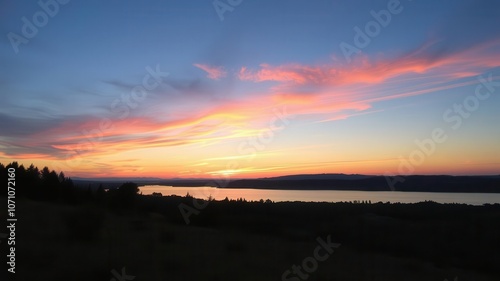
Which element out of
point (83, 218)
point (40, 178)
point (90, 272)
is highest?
point (40, 178)

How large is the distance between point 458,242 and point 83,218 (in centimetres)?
1833

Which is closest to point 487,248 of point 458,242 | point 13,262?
point 458,242

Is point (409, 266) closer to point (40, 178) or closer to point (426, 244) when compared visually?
point (426, 244)

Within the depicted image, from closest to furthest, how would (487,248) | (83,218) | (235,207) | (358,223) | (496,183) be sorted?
(83,218) < (487,248) < (358,223) < (235,207) < (496,183)

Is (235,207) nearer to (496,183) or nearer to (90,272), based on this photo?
(90,272)

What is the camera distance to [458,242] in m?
22.6

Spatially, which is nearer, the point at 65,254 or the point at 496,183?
the point at 65,254

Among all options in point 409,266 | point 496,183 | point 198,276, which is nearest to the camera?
point 198,276

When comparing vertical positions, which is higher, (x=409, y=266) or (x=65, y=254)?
(x=65, y=254)

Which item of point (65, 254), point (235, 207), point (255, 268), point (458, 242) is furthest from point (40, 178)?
point (458, 242)

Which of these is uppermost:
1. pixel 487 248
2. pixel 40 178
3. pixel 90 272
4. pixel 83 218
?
pixel 40 178

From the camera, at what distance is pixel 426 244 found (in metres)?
22.0

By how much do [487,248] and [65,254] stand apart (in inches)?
761

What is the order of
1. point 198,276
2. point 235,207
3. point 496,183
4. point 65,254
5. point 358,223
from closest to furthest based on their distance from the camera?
point 198,276
point 65,254
point 358,223
point 235,207
point 496,183
